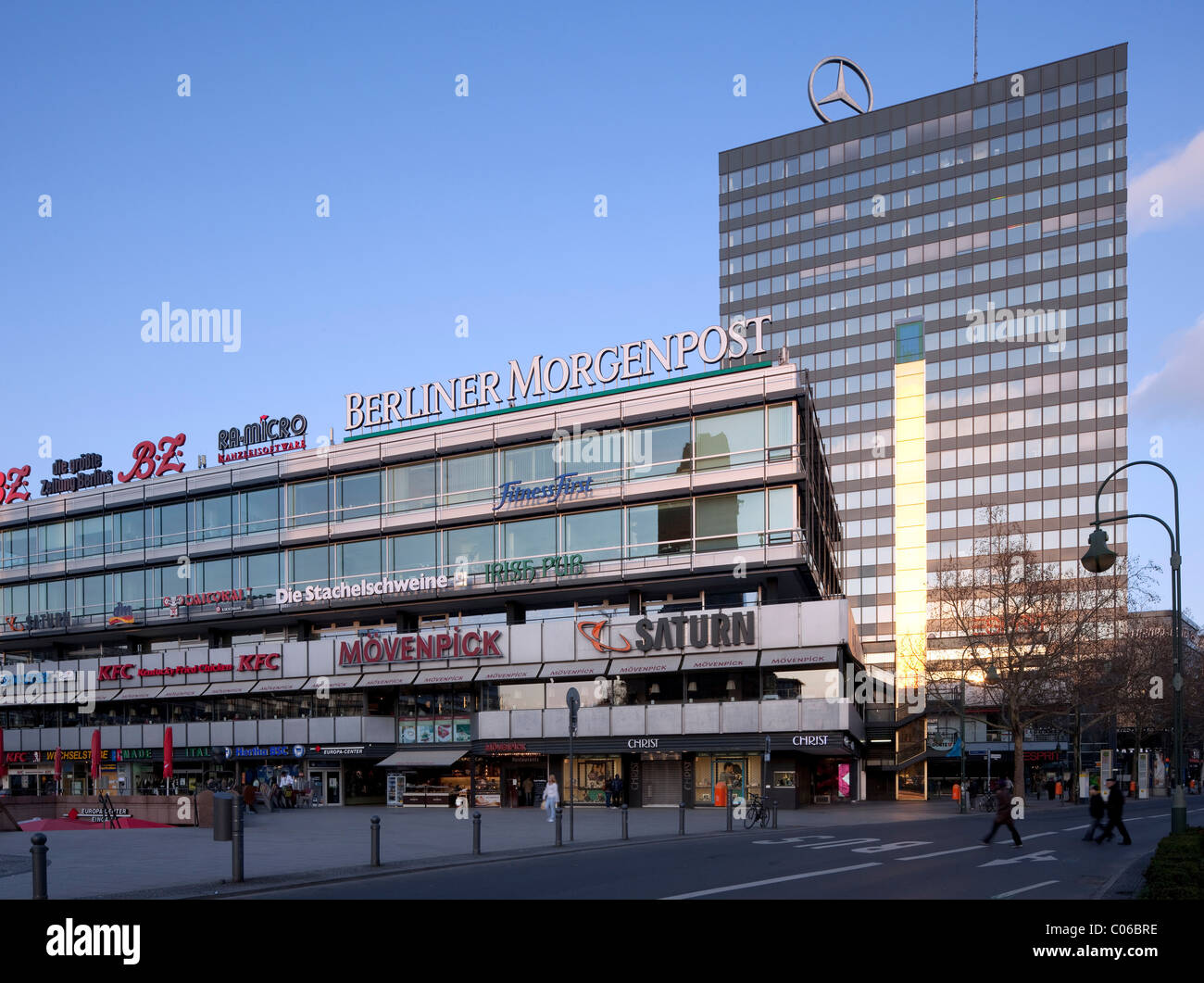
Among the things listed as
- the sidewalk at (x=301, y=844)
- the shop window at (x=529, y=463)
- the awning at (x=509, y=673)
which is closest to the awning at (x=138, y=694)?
the sidewalk at (x=301, y=844)

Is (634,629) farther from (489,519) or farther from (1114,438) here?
(1114,438)

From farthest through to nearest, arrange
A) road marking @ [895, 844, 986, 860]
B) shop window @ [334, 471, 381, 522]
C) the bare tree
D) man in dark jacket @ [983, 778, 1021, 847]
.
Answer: shop window @ [334, 471, 381, 522] < the bare tree < man in dark jacket @ [983, 778, 1021, 847] < road marking @ [895, 844, 986, 860]

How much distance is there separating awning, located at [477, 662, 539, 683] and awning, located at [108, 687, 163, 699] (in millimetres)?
23649

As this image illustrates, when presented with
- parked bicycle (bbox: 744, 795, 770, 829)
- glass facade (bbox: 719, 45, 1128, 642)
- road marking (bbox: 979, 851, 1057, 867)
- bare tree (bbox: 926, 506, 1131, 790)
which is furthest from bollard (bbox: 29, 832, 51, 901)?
glass facade (bbox: 719, 45, 1128, 642)

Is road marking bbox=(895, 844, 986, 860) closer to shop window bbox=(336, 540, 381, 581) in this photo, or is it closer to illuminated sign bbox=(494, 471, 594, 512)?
illuminated sign bbox=(494, 471, 594, 512)

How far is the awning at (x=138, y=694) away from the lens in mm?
67125

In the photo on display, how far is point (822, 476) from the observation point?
6612cm

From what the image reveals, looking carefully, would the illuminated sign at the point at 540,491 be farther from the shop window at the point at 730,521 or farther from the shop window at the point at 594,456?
the shop window at the point at 730,521

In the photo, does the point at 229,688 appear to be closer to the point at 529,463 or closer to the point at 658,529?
the point at 529,463

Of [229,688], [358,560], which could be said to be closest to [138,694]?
[229,688]

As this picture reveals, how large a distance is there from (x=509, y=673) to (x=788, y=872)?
35.3 metres

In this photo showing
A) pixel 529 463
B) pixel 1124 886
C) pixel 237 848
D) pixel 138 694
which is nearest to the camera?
pixel 1124 886

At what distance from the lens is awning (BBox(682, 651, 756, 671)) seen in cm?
4894

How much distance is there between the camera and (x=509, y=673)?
5438 centimetres
